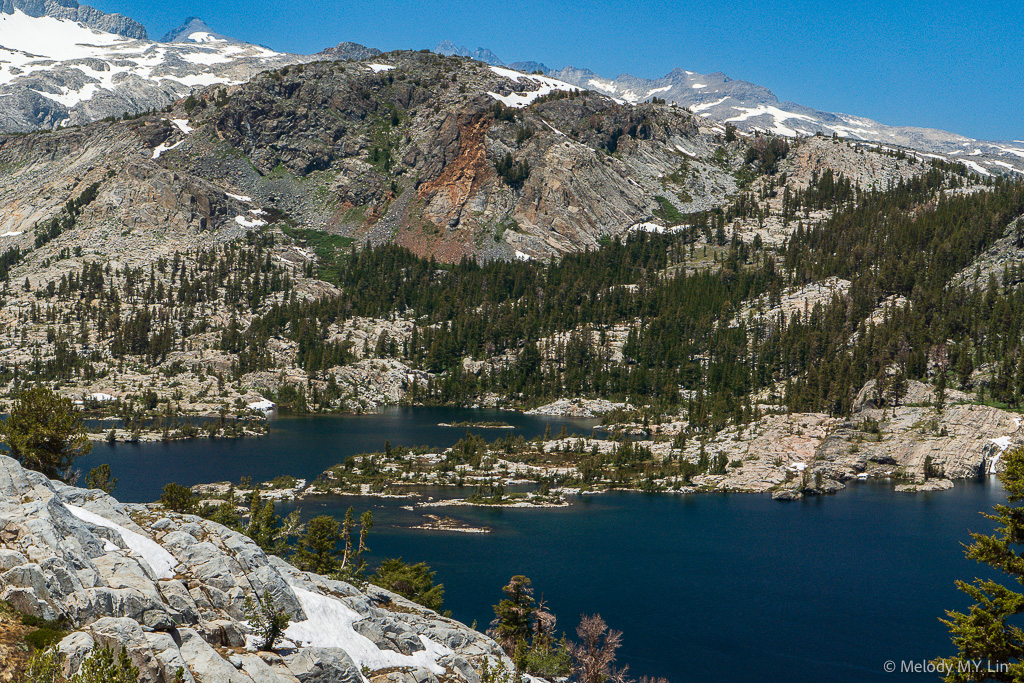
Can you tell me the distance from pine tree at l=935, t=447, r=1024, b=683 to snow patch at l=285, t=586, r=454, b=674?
2488 centimetres

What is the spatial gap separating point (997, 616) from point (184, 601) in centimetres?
3599

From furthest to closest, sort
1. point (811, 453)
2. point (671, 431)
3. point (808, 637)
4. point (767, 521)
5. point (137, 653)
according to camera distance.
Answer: point (671, 431) → point (811, 453) → point (767, 521) → point (808, 637) → point (137, 653)

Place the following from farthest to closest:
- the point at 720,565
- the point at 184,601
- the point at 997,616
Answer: the point at 720,565, the point at 997,616, the point at 184,601

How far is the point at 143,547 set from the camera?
124ft

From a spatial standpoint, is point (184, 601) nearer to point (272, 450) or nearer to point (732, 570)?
point (732, 570)

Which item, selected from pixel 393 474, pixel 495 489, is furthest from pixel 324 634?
pixel 393 474

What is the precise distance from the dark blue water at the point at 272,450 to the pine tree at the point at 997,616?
333 ft

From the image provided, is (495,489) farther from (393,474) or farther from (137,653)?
(137,653)

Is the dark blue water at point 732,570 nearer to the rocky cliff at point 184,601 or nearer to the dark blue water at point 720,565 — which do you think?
the dark blue water at point 720,565

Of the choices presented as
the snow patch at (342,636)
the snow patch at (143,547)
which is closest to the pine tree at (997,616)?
the snow patch at (342,636)

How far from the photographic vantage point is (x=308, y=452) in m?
154

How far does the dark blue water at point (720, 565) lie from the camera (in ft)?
234

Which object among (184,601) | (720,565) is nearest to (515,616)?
(184,601)

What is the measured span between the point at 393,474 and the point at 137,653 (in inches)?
4246
